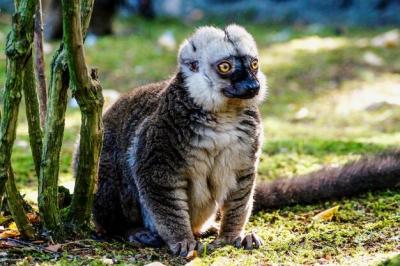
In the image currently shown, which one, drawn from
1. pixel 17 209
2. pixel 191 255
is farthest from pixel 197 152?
pixel 17 209

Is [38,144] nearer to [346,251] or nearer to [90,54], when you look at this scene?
[346,251]

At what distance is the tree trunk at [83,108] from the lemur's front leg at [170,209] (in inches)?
15.9

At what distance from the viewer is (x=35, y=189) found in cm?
645

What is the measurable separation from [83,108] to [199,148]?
0.84 meters

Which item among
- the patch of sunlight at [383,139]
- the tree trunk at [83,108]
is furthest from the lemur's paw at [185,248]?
the patch of sunlight at [383,139]

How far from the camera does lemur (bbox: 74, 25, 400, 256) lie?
4754 mm

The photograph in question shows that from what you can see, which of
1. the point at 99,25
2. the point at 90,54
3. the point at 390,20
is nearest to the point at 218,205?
the point at 90,54

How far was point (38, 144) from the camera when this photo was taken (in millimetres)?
4660

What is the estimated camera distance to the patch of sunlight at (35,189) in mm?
6103

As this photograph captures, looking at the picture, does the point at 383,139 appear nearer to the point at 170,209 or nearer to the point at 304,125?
the point at 304,125

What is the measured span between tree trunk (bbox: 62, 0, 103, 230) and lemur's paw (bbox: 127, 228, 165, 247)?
45 cm

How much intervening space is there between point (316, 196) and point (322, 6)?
35.3ft

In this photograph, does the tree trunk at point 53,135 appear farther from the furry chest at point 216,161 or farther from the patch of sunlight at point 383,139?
the patch of sunlight at point 383,139

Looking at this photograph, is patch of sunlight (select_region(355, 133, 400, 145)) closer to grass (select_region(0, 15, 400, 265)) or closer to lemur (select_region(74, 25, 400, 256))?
grass (select_region(0, 15, 400, 265))
